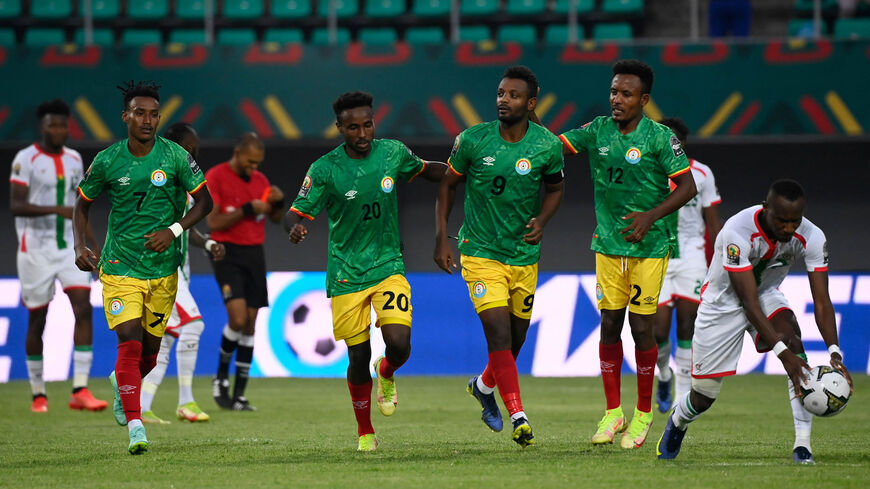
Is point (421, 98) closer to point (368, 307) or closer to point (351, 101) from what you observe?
point (351, 101)

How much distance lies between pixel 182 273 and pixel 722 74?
28.4ft

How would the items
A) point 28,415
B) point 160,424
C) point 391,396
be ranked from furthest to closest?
point 28,415, point 160,424, point 391,396

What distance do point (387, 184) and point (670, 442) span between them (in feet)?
→ 7.85

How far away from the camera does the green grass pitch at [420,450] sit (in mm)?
6555

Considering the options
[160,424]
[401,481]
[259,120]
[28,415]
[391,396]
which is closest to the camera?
[401,481]

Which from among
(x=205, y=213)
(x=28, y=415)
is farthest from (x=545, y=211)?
(x=28, y=415)

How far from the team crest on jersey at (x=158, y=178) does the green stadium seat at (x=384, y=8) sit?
10.3 m

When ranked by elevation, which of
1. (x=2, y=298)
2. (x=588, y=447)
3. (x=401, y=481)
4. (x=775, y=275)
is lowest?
(x=2, y=298)

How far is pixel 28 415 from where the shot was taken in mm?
11156

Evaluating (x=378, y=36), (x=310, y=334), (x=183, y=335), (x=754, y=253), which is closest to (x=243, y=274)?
(x=183, y=335)

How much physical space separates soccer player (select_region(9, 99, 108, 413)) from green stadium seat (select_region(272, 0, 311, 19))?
6.48m

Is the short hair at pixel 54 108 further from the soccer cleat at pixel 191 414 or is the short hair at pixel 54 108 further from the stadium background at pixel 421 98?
the stadium background at pixel 421 98

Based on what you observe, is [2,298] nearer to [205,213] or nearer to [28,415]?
[28,415]

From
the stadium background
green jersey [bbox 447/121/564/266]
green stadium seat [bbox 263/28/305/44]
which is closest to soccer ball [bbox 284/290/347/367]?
the stadium background
